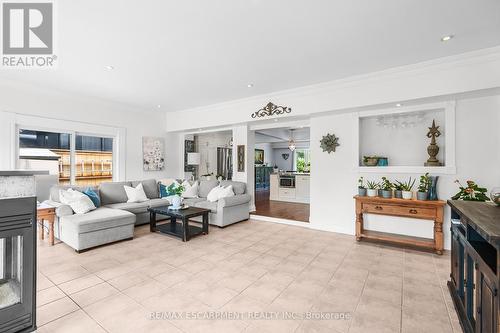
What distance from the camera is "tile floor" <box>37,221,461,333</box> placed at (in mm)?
1918

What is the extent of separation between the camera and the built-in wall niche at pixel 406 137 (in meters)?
3.59

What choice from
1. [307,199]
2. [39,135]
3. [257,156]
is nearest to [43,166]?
[39,135]

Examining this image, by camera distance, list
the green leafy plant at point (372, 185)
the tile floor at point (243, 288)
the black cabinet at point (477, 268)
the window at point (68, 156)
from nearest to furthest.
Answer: the black cabinet at point (477, 268)
the tile floor at point (243, 288)
the green leafy plant at point (372, 185)
the window at point (68, 156)

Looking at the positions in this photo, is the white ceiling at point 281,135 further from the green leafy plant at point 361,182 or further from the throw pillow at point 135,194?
the throw pillow at point 135,194

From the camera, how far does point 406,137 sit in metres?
4.09

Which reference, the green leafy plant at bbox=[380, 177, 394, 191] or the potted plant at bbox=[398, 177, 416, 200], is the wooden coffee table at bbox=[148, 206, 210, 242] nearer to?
the green leafy plant at bbox=[380, 177, 394, 191]

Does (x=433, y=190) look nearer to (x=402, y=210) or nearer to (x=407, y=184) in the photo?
(x=407, y=184)

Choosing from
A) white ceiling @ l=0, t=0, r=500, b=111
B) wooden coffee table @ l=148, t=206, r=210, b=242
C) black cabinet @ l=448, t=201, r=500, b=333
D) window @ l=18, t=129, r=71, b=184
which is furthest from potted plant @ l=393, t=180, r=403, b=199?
window @ l=18, t=129, r=71, b=184

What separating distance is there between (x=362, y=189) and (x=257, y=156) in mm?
7556

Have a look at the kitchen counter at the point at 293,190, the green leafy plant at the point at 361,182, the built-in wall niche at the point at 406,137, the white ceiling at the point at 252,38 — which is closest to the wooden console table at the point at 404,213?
the green leafy plant at the point at 361,182

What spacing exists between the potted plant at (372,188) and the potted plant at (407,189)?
0.38m

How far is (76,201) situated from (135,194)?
4.22ft

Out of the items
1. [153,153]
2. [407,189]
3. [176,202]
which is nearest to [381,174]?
[407,189]

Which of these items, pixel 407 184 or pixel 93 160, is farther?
pixel 93 160
